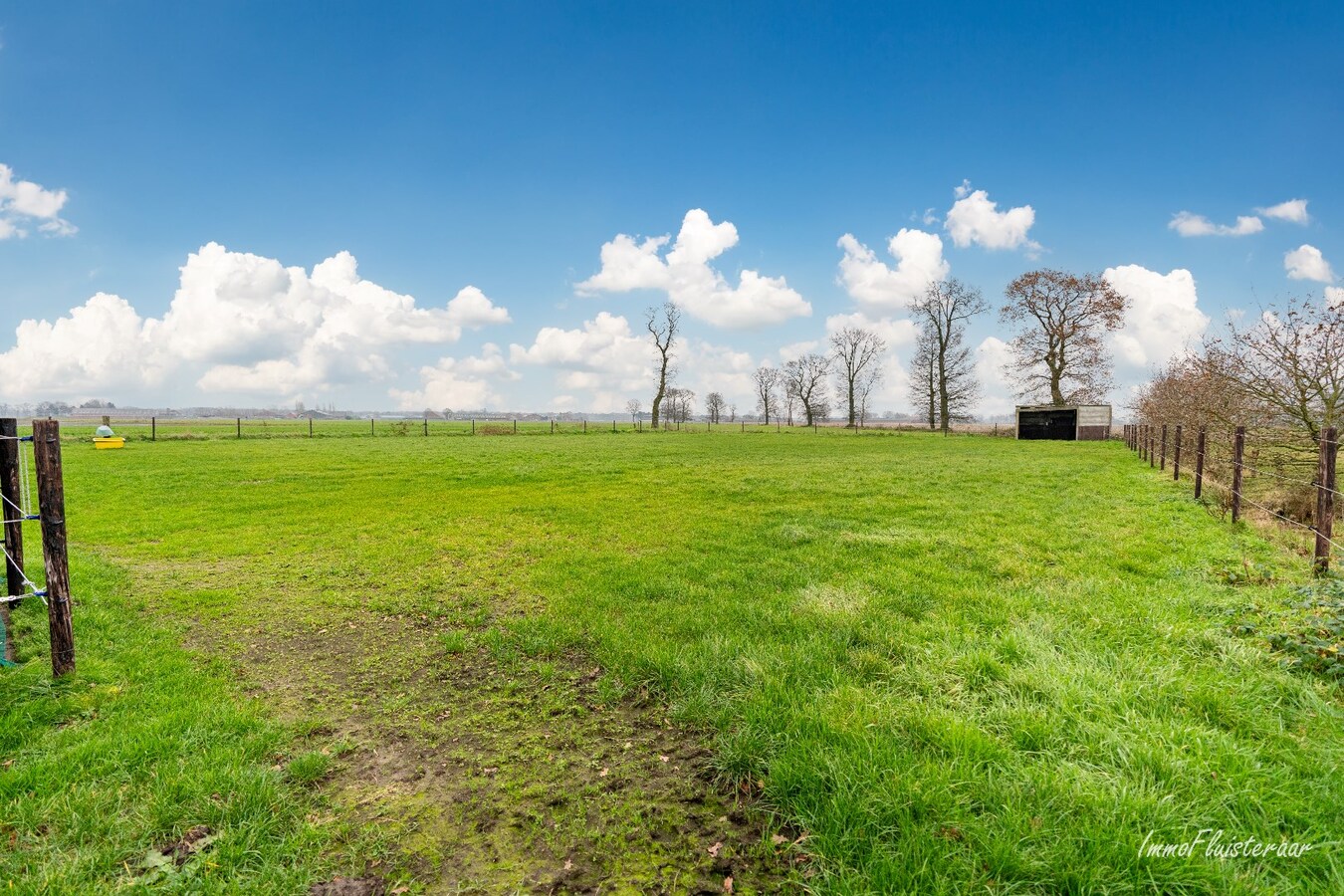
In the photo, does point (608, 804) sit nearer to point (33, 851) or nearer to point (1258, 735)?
point (33, 851)

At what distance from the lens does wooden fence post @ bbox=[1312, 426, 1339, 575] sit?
19.4ft

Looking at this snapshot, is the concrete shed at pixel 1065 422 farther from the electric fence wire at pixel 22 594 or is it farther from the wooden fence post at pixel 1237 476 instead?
the electric fence wire at pixel 22 594

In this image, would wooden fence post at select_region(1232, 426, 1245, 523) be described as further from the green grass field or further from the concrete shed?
the concrete shed

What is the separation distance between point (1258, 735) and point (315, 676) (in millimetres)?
6314

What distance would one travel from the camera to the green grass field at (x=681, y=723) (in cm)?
258

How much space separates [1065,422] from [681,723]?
48.4 metres

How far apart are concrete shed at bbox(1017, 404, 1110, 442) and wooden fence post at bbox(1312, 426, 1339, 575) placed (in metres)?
40.9

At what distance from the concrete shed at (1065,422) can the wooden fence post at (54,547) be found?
4974cm

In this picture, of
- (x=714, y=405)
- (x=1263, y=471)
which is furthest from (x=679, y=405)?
(x=1263, y=471)

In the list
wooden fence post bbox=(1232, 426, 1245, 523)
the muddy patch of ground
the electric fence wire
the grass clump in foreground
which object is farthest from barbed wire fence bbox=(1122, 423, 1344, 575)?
the electric fence wire

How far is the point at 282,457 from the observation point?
21891 millimetres

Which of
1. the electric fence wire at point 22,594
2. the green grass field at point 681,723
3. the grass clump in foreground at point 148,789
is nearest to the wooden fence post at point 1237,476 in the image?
the green grass field at point 681,723

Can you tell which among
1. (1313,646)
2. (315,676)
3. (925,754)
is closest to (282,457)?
(315,676)

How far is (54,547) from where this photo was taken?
4211 millimetres
